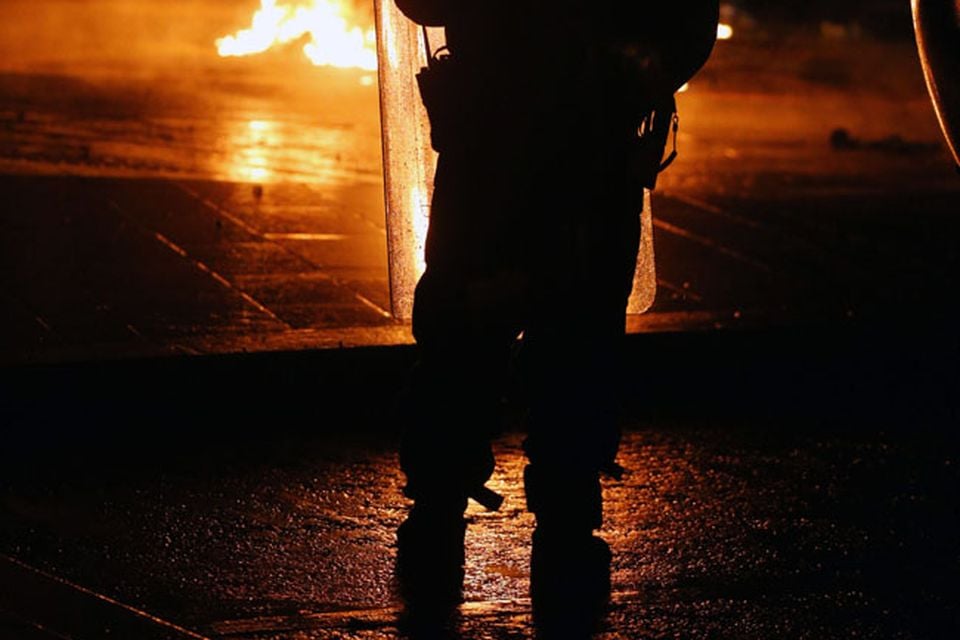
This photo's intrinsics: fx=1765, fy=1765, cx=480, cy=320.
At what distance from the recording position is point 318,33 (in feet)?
40.8

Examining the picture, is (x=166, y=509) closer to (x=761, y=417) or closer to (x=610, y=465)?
(x=610, y=465)

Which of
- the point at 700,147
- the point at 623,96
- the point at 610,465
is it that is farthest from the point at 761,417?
the point at 700,147

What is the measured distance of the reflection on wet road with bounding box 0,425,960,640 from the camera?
13.5 ft

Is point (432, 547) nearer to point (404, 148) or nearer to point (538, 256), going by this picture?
point (538, 256)

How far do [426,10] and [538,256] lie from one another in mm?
670

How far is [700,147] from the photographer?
12.9m

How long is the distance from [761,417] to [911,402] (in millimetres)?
683

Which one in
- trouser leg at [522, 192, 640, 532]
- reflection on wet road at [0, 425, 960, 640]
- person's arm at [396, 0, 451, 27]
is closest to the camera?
reflection on wet road at [0, 425, 960, 640]

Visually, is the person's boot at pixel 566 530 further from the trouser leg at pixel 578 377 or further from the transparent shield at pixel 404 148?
the transparent shield at pixel 404 148

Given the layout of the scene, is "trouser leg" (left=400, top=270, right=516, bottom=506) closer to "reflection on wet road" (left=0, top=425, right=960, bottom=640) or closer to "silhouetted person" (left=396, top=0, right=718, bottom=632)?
"silhouetted person" (left=396, top=0, right=718, bottom=632)

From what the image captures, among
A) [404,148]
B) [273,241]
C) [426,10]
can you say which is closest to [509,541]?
[404,148]

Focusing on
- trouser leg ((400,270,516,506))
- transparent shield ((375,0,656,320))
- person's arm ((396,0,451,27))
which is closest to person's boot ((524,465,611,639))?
trouser leg ((400,270,516,506))

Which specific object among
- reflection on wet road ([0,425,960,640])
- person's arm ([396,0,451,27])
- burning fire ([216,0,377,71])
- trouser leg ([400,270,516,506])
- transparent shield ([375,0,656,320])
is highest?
burning fire ([216,0,377,71])

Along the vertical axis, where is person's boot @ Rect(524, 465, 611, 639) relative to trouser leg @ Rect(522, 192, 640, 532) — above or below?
below
